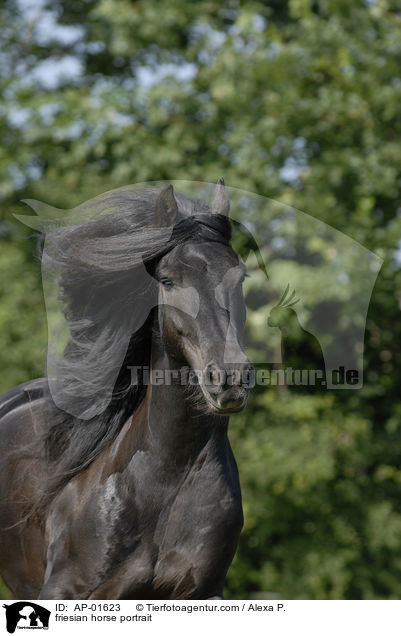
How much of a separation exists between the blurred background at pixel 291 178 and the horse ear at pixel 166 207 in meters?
5.15

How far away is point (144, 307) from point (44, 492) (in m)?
0.76

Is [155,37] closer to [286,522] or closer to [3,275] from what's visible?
[3,275]

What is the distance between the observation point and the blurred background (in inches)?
313

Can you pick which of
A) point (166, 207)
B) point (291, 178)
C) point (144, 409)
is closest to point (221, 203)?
point (166, 207)

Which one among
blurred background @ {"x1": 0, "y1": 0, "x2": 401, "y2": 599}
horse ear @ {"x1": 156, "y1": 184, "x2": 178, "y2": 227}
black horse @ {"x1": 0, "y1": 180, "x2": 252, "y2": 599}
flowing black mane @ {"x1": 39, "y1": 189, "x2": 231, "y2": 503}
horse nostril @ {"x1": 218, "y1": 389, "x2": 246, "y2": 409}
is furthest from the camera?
blurred background @ {"x1": 0, "y1": 0, "x2": 401, "y2": 599}

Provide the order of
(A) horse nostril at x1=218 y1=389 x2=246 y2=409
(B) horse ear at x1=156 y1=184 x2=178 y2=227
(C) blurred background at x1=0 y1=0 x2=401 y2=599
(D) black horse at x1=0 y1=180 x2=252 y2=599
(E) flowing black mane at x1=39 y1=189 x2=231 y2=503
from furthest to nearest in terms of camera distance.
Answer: (C) blurred background at x1=0 y1=0 x2=401 y2=599, (E) flowing black mane at x1=39 y1=189 x2=231 y2=503, (B) horse ear at x1=156 y1=184 x2=178 y2=227, (D) black horse at x1=0 y1=180 x2=252 y2=599, (A) horse nostril at x1=218 y1=389 x2=246 y2=409

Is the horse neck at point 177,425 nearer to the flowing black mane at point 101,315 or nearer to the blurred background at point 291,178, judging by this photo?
the flowing black mane at point 101,315

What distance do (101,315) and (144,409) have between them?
14.1 inches

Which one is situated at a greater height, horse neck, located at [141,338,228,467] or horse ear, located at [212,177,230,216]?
horse ear, located at [212,177,230,216]

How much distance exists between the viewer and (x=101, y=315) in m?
2.68

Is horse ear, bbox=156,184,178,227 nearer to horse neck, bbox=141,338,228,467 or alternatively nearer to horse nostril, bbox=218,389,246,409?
horse neck, bbox=141,338,228,467

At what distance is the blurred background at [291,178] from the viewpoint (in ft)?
26.1
